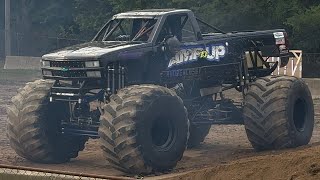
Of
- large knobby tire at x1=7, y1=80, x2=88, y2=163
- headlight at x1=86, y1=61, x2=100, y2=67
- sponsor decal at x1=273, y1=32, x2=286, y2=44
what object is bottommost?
large knobby tire at x1=7, y1=80, x2=88, y2=163

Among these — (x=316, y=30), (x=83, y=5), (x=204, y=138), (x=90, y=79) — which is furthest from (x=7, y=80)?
(x=90, y=79)

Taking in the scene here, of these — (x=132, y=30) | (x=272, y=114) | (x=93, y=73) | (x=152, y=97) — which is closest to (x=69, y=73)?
(x=93, y=73)

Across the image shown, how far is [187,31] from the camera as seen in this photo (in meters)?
13.8

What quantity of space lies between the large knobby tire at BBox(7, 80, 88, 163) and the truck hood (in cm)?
66

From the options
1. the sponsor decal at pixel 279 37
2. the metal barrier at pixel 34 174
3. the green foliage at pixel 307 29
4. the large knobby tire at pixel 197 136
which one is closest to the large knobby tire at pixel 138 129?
the metal barrier at pixel 34 174

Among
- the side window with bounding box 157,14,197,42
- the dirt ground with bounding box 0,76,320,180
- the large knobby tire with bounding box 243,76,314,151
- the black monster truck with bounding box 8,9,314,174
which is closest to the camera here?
the dirt ground with bounding box 0,76,320,180

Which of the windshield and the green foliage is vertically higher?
the windshield

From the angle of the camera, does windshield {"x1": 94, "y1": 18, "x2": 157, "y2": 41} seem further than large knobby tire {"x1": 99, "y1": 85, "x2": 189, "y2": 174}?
Yes

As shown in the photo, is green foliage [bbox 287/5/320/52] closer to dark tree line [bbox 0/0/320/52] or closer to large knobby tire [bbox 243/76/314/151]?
→ dark tree line [bbox 0/0/320/52]

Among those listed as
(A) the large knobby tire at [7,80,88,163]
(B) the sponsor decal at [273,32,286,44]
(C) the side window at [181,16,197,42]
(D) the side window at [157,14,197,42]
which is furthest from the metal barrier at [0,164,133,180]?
(B) the sponsor decal at [273,32,286,44]

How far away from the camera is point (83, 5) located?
47562 millimetres

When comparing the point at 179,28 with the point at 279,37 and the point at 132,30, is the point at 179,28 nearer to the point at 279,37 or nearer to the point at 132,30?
the point at 132,30

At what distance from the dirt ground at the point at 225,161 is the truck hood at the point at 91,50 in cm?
163

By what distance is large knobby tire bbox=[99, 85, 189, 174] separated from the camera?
11508mm
